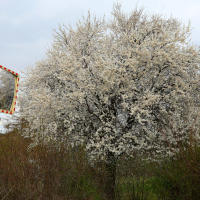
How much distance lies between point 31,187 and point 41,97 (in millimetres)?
3537

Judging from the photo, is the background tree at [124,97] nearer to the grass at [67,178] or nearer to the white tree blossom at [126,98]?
the white tree blossom at [126,98]

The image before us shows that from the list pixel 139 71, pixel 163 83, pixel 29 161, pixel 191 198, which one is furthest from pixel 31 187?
pixel 163 83

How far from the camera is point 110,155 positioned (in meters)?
7.42

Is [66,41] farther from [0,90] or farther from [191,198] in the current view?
[191,198]

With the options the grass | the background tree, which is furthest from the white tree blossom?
the grass

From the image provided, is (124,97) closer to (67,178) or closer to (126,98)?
(126,98)

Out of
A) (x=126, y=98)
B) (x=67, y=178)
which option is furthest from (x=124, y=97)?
(x=67, y=178)

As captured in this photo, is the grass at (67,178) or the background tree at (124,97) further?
the background tree at (124,97)

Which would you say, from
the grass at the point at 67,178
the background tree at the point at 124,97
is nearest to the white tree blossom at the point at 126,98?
the background tree at the point at 124,97

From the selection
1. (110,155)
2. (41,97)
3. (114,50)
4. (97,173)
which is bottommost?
(97,173)

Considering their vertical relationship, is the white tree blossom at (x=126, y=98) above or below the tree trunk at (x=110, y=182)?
above

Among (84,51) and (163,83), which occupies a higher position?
(84,51)

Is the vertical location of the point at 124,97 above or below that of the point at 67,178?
above

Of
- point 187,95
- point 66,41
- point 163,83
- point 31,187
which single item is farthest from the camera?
point 66,41
